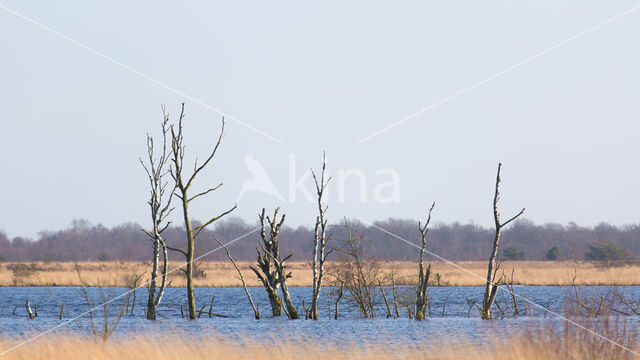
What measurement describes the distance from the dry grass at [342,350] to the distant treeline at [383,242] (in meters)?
83.4

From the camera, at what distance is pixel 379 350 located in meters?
18.8

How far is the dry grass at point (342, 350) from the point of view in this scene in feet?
45.0

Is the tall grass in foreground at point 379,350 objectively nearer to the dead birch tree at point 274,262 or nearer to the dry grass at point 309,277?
the dead birch tree at point 274,262

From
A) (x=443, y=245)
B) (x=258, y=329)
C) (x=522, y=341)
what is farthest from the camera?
(x=443, y=245)

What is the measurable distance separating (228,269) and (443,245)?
62773 millimetres

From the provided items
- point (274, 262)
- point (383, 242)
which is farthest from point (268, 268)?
point (383, 242)

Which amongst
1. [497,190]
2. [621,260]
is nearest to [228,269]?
[621,260]

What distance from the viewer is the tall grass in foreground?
13617mm

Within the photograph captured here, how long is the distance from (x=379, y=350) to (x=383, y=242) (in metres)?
102

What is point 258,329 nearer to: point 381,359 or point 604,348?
point 381,359

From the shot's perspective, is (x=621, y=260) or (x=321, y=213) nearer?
(x=321, y=213)

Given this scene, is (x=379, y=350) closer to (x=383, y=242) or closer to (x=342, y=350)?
(x=342, y=350)

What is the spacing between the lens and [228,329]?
2644 cm

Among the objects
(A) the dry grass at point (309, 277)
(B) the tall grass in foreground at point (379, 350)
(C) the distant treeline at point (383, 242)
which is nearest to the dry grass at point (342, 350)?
(B) the tall grass in foreground at point (379, 350)
